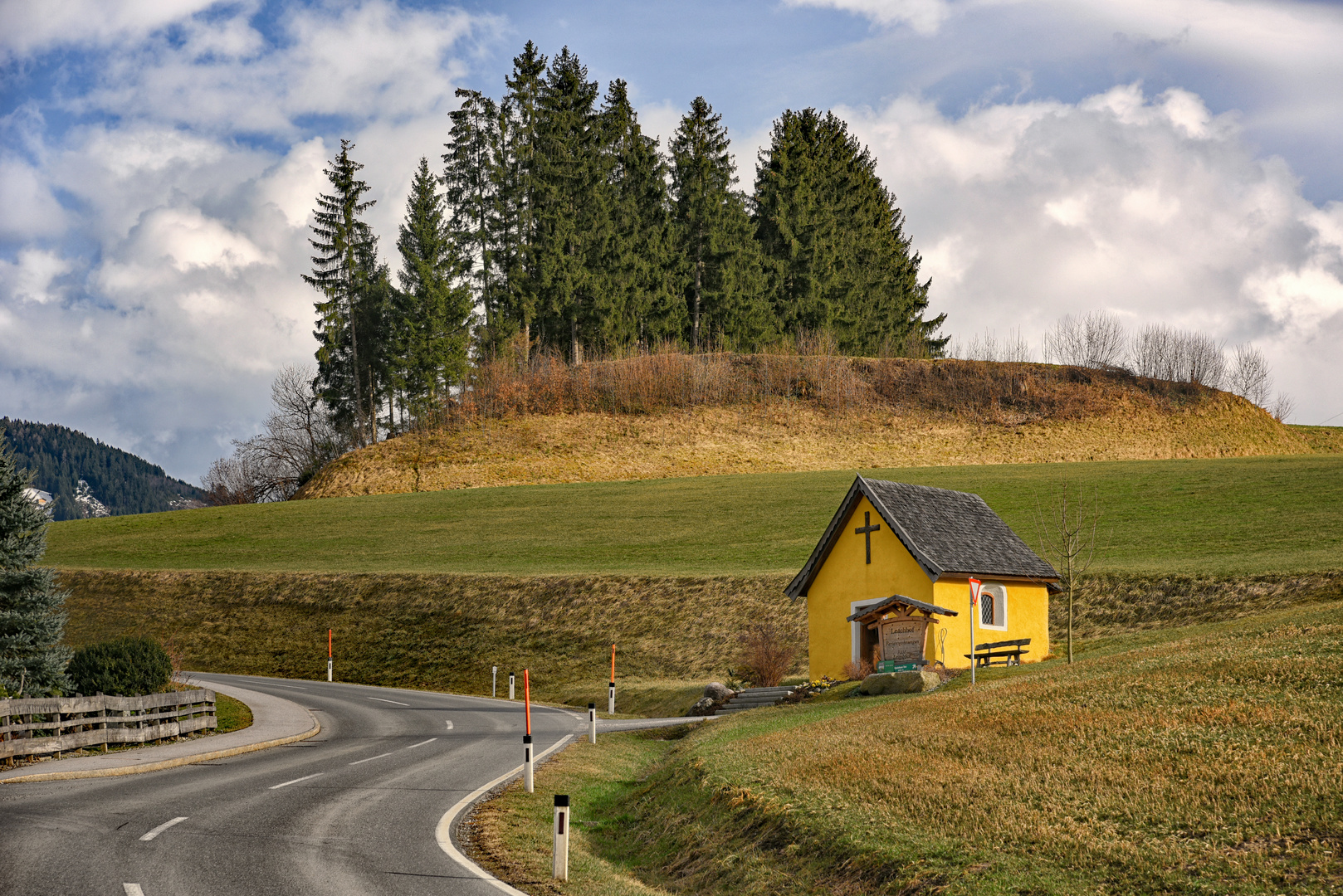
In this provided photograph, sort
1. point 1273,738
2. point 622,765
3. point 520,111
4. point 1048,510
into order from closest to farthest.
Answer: point 1273,738 → point 622,765 → point 1048,510 → point 520,111

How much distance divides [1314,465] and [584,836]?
57.1 meters

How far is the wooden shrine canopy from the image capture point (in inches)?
1201

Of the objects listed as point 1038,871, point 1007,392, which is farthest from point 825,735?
point 1007,392

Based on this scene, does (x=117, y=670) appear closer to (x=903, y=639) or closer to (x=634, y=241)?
(x=903, y=639)

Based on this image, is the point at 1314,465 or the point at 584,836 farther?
the point at 1314,465

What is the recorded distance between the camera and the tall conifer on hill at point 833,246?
85375mm

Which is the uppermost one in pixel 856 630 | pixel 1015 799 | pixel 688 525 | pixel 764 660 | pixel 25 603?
pixel 688 525

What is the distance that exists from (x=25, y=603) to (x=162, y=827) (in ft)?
40.3

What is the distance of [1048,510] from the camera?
2004 inches

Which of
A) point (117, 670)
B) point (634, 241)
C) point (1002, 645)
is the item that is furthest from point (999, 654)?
point (634, 241)

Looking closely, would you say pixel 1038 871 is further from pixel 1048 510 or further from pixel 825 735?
pixel 1048 510

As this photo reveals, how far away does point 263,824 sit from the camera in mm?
12477

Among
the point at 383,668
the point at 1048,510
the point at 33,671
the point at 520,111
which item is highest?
the point at 520,111

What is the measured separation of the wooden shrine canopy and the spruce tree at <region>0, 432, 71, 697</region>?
2156 centimetres
